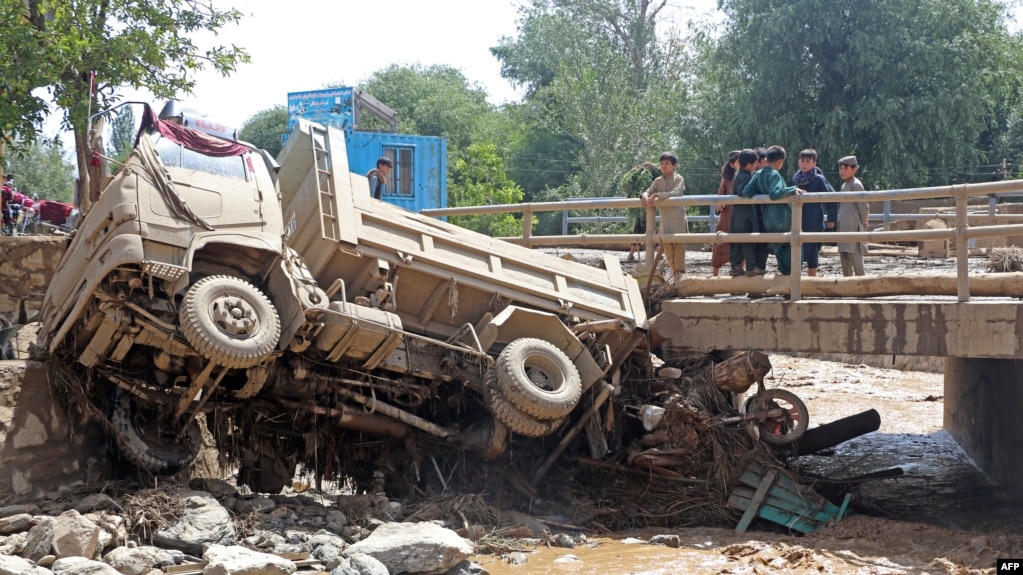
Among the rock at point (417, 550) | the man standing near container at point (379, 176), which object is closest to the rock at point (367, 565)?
the rock at point (417, 550)

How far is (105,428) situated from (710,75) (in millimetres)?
23616

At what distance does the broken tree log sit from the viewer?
9664 mm

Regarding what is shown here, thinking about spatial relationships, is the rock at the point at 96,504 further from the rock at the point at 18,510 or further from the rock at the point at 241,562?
the rock at the point at 241,562

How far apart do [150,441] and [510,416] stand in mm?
2981

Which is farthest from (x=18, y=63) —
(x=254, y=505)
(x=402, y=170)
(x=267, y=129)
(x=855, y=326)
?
(x=267, y=129)

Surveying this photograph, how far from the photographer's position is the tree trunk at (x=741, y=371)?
34.0 feet

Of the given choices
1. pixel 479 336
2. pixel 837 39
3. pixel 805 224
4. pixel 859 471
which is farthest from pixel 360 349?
pixel 837 39

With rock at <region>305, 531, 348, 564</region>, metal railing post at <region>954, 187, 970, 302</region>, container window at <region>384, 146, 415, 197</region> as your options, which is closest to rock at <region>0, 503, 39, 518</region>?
rock at <region>305, 531, 348, 564</region>

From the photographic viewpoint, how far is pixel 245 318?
311 inches

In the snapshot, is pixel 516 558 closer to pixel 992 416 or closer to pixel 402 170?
pixel 992 416

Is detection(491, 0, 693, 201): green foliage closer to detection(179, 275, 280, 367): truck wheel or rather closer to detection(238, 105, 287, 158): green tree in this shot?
detection(238, 105, 287, 158): green tree

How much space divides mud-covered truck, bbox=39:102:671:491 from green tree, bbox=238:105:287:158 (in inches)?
1292

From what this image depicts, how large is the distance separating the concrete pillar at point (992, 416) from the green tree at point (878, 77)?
437 inches

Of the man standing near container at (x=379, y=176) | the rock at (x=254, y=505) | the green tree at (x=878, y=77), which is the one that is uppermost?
the green tree at (x=878, y=77)
